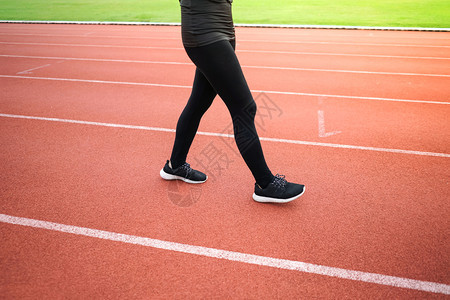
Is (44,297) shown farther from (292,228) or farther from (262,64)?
(262,64)

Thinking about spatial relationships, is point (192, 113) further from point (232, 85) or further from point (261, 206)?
point (261, 206)

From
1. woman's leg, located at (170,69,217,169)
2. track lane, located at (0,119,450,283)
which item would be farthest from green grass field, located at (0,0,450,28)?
woman's leg, located at (170,69,217,169)

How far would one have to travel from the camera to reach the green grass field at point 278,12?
15.5 meters

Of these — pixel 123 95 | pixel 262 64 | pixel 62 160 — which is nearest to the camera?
pixel 62 160

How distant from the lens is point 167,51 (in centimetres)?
946

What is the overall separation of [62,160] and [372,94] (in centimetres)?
480

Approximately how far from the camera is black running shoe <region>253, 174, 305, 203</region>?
264 centimetres


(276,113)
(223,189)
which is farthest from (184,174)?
(276,113)

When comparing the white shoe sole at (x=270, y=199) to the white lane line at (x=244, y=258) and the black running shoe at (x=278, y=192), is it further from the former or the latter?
the white lane line at (x=244, y=258)

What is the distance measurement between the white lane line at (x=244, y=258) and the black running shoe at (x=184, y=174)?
78 centimetres

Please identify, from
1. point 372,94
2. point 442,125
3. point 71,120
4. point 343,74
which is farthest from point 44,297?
point 343,74

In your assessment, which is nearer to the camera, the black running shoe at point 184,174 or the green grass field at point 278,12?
the black running shoe at point 184,174

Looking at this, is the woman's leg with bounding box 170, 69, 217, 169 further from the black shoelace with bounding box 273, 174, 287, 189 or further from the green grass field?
the green grass field

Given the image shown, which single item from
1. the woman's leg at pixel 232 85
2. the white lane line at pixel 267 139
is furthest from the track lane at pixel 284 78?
the woman's leg at pixel 232 85
